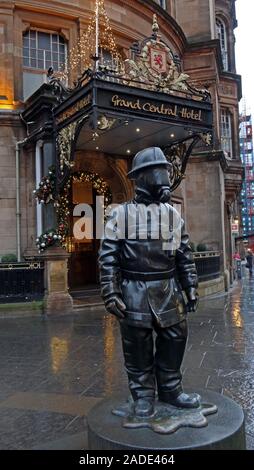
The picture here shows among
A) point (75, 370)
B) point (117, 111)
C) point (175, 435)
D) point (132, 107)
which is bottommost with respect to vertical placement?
point (75, 370)

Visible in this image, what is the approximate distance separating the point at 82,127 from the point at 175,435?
9.42 m

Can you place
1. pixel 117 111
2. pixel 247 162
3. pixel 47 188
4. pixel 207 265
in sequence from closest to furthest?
pixel 117 111
pixel 47 188
pixel 207 265
pixel 247 162

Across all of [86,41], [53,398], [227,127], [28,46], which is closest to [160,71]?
[86,41]

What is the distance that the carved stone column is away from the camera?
452 inches

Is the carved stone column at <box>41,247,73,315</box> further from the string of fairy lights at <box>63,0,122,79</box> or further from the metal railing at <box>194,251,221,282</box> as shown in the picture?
the string of fairy lights at <box>63,0,122,79</box>

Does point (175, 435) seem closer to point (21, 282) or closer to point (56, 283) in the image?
point (56, 283)

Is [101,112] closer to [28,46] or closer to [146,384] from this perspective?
[28,46]

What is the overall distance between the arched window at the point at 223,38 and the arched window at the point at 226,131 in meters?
3.31

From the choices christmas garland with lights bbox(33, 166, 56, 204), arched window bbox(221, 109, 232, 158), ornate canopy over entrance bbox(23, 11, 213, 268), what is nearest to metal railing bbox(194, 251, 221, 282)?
ornate canopy over entrance bbox(23, 11, 213, 268)

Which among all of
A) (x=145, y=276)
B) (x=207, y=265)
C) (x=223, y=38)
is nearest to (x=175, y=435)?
(x=145, y=276)

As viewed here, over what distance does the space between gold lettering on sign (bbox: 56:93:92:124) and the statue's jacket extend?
292 inches

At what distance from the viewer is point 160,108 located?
11.2 meters

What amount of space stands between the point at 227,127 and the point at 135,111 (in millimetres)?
14748
